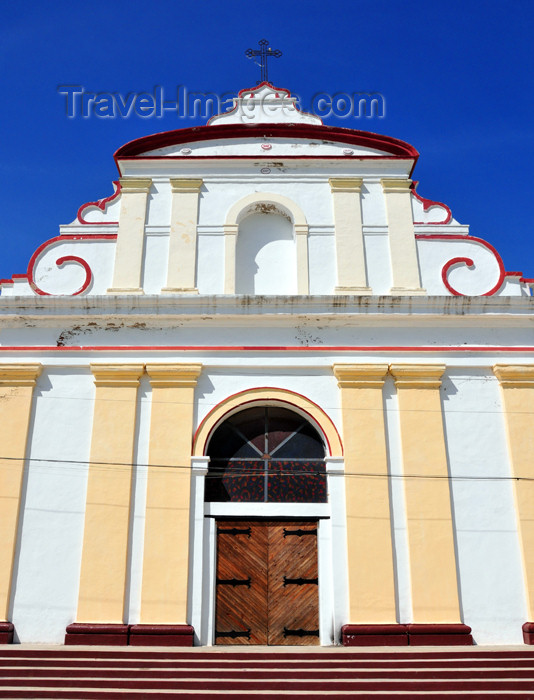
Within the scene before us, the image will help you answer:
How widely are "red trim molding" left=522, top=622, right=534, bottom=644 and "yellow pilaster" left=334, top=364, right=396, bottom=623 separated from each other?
5.71 ft

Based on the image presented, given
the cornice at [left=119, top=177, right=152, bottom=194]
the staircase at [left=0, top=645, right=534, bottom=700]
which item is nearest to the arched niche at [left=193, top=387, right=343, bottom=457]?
the staircase at [left=0, top=645, right=534, bottom=700]

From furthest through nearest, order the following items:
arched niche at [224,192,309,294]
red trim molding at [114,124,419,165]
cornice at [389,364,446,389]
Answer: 1. red trim molding at [114,124,419,165]
2. arched niche at [224,192,309,294]
3. cornice at [389,364,446,389]

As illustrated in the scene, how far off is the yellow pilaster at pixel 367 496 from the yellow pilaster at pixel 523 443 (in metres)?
1.84

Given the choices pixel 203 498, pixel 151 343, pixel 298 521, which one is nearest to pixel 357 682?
pixel 298 521

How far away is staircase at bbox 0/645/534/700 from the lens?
787 cm

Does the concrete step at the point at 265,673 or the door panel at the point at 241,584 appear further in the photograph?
the door panel at the point at 241,584

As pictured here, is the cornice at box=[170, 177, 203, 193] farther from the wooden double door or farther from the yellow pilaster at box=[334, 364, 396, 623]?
the wooden double door

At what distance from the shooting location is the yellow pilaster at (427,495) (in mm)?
9672

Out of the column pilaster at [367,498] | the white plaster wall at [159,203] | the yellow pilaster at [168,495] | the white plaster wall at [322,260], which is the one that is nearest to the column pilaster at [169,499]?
the yellow pilaster at [168,495]

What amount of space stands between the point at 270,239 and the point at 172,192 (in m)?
1.84

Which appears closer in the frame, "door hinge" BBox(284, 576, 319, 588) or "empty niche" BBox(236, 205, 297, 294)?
"door hinge" BBox(284, 576, 319, 588)

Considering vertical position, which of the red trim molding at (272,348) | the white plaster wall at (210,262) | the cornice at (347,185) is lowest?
the red trim molding at (272,348)

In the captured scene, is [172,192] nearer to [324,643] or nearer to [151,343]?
[151,343]

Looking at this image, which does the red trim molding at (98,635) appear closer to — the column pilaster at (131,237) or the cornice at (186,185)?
the column pilaster at (131,237)
